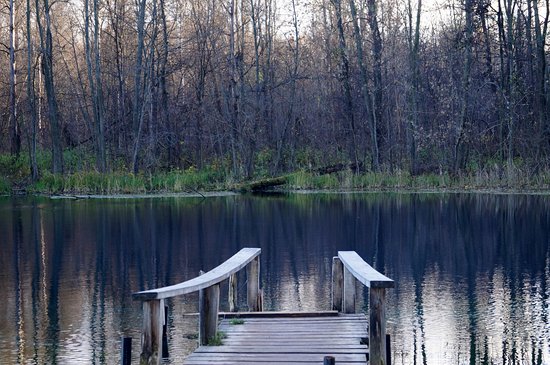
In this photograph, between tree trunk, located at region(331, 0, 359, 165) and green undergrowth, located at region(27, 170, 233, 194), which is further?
tree trunk, located at region(331, 0, 359, 165)

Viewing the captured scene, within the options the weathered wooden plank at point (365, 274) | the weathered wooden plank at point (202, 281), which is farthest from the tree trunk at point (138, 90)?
the weathered wooden plank at point (365, 274)

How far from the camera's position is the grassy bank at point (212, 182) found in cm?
3416

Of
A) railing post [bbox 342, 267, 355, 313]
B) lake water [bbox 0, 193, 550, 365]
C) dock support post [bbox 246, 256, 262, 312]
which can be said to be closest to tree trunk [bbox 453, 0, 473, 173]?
lake water [bbox 0, 193, 550, 365]

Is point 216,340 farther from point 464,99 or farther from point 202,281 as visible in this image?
point 464,99

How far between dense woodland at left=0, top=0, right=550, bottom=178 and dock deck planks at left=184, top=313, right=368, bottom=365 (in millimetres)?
24040

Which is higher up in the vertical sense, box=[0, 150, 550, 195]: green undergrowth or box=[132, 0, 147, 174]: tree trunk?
box=[132, 0, 147, 174]: tree trunk

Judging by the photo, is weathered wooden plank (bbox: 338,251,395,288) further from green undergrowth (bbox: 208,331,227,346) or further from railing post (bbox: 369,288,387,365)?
green undergrowth (bbox: 208,331,227,346)

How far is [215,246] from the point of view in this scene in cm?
2061

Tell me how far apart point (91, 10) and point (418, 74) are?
15485 mm

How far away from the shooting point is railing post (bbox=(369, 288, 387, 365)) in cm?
803

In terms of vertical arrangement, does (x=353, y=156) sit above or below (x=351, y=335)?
above

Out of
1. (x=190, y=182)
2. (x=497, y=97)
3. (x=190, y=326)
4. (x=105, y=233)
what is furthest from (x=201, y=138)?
(x=190, y=326)

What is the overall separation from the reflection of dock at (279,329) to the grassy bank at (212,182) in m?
23.3

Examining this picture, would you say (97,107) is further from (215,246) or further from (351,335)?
(351,335)
